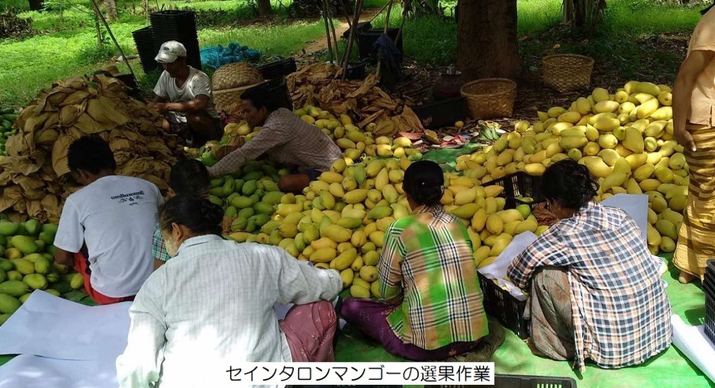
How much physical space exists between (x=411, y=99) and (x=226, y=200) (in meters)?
3.82

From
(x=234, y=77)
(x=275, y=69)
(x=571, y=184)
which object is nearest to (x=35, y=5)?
(x=275, y=69)

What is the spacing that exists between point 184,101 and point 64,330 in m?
3.18

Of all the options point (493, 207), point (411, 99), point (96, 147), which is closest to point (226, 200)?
point (96, 147)

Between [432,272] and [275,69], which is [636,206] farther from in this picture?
[275,69]

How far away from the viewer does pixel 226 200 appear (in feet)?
15.2

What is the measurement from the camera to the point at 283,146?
195 inches

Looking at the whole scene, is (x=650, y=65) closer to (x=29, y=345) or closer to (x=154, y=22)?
→ (x=154, y=22)

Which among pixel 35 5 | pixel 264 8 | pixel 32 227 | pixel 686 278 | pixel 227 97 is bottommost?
pixel 686 278

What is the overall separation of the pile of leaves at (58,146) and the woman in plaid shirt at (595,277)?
3.04 m

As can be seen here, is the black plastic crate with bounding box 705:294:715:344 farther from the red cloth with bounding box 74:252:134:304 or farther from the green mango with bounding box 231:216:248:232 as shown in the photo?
the red cloth with bounding box 74:252:134:304

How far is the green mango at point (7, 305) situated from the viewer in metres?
3.72

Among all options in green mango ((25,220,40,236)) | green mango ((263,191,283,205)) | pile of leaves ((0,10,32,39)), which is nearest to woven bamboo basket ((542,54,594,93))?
green mango ((263,191,283,205))

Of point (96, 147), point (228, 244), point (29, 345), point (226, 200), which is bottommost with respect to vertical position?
point (29, 345)

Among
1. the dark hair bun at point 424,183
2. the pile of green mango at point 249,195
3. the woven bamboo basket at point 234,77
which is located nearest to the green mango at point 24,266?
the pile of green mango at point 249,195
